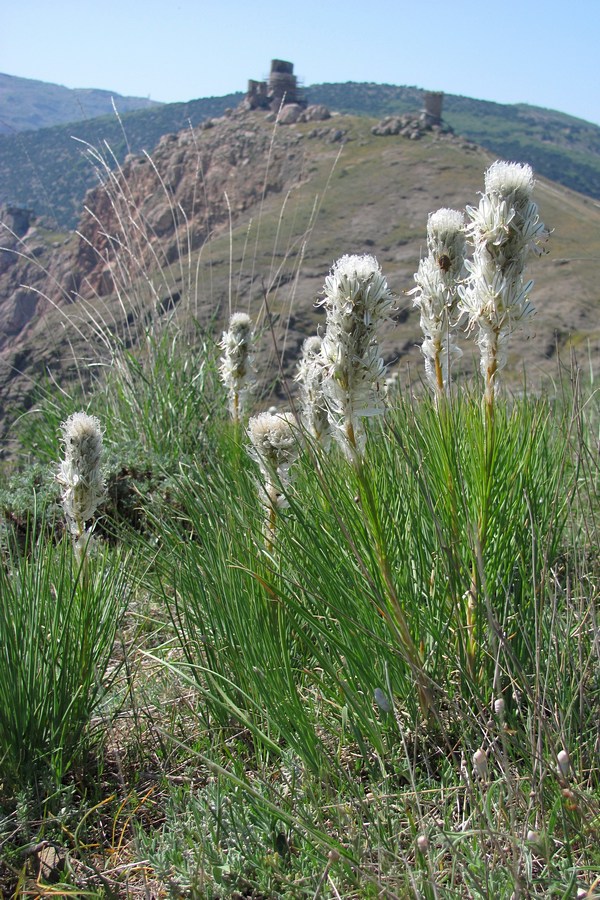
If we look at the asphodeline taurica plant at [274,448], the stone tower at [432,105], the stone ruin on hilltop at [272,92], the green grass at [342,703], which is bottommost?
the green grass at [342,703]

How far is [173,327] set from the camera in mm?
6066

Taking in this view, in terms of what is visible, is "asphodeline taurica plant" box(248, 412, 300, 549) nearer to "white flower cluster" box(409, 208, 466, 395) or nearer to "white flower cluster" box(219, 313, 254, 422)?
"white flower cluster" box(409, 208, 466, 395)

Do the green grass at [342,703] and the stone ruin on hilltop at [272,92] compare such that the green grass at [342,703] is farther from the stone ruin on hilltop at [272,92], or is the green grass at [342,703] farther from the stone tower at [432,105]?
the stone ruin on hilltop at [272,92]

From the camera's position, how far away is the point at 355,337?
1541mm

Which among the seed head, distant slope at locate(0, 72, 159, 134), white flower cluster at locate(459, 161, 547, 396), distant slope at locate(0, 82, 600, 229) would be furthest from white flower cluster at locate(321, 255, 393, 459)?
distant slope at locate(0, 72, 159, 134)

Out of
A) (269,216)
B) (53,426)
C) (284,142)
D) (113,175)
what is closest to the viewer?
(53,426)

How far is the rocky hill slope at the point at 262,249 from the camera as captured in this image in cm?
592

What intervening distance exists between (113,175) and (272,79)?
200ft

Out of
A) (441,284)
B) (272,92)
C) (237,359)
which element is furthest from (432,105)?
(441,284)

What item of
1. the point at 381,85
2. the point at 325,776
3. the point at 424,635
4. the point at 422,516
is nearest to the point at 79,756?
the point at 325,776

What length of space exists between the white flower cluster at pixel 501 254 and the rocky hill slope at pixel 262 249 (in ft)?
0.33

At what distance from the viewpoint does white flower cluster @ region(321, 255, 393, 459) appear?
4.96 ft

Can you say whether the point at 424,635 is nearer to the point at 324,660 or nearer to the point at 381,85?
the point at 324,660

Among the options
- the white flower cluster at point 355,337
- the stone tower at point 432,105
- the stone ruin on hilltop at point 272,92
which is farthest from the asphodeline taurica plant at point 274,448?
the stone ruin on hilltop at point 272,92
